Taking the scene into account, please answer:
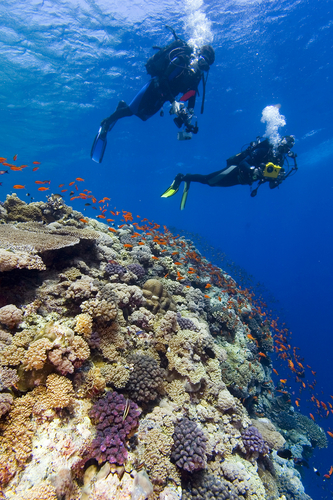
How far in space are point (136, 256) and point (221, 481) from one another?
5.79 m

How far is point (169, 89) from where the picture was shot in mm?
8586

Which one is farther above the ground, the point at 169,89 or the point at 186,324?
the point at 169,89

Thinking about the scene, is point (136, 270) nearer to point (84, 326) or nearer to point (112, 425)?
point (84, 326)

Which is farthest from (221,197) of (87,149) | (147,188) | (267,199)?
(87,149)

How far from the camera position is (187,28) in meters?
18.1

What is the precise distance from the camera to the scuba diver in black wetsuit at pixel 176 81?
8.36m

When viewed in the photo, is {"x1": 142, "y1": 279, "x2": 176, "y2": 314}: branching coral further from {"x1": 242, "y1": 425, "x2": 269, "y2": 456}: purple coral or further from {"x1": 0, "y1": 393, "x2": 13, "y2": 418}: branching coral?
{"x1": 0, "y1": 393, "x2": 13, "y2": 418}: branching coral

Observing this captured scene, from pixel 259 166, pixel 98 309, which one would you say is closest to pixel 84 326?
pixel 98 309

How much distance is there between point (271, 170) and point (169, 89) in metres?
4.95

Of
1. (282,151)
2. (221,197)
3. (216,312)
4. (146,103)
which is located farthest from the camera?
(221,197)

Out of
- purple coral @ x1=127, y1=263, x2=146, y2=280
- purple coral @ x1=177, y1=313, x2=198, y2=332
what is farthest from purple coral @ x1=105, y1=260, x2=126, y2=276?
purple coral @ x1=177, y1=313, x2=198, y2=332

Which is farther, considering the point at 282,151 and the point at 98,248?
the point at 282,151

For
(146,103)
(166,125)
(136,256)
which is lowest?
(136,256)

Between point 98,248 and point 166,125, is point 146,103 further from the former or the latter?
point 166,125
